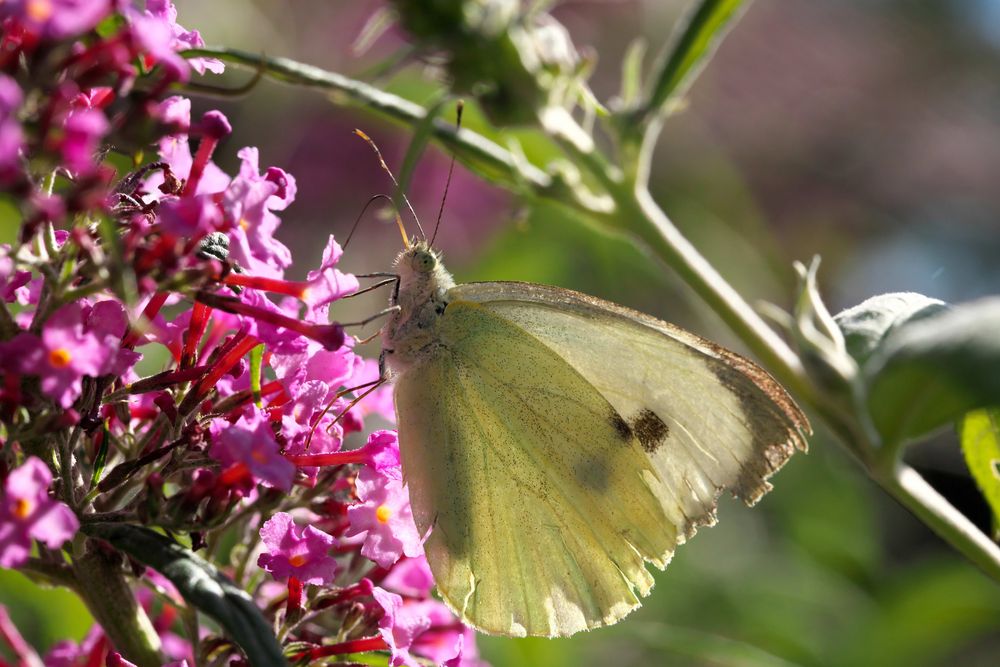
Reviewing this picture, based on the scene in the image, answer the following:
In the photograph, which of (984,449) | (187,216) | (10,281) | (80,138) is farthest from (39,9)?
(984,449)

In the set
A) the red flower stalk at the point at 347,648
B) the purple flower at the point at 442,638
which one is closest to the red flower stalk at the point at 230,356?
the red flower stalk at the point at 347,648

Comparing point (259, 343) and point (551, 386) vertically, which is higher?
point (551, 386)

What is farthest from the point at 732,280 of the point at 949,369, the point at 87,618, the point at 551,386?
the point at 949,369

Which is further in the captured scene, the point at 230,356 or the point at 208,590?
the point at 230,356

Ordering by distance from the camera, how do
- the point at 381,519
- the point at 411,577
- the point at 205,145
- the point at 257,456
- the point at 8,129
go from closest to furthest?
the point at 8,129 → the point at 257,456 → the point at 205,145 → the point at 381,519 → the point at 411,577

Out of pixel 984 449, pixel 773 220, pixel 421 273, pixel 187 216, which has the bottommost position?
pixel 984 449

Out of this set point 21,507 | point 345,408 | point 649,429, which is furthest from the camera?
point 649,429

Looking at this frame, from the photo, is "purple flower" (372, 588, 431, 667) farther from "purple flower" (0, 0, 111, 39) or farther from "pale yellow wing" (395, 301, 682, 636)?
"purple flower" (0, 0, 111, 39)

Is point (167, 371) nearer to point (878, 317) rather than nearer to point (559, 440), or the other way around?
point (559, 440)

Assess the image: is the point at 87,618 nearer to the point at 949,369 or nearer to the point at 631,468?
the point at 631,468
